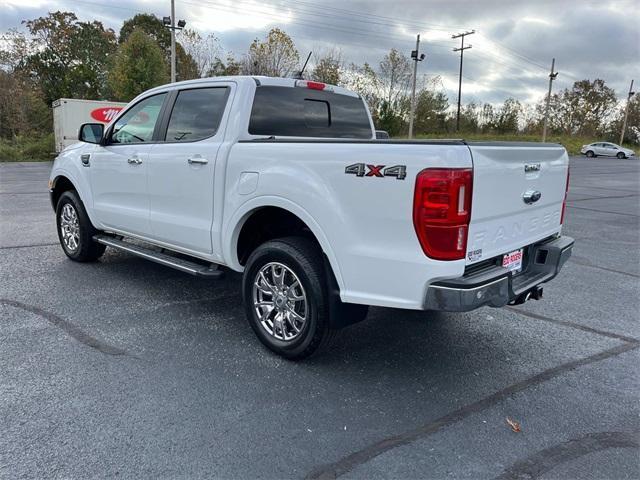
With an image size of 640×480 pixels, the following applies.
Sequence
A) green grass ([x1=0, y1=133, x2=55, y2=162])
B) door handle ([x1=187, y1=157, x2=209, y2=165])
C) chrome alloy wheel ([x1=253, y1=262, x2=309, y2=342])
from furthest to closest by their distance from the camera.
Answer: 1. green grass ([x1=0, y1=133, x2=55, y2=162])
2. door handle ([x1=187, y1=157, x2=209, y2=165])
3. chrome alloy wheel ([x1=253, y1=262, x2=309, y2=342])

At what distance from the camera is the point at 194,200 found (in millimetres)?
4273

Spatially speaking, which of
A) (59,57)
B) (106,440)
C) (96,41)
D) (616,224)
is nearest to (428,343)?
(106,440)

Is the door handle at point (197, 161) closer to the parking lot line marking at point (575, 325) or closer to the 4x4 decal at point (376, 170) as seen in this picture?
the 4x4 decal at point (376, 170)

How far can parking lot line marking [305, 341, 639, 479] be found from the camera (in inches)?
100

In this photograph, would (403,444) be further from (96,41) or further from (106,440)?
(96,41)

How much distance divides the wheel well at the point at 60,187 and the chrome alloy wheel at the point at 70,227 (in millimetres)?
298

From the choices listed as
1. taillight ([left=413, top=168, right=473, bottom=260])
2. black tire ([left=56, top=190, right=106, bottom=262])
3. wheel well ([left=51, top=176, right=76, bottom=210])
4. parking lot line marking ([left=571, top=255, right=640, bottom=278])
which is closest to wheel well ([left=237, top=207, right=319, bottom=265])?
taillight ([left=413, top=168, right=473, bottom=260])

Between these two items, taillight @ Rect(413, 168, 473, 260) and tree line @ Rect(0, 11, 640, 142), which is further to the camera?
tree line @ Rect(0, 11, 640, 142)

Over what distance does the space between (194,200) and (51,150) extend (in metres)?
29.7

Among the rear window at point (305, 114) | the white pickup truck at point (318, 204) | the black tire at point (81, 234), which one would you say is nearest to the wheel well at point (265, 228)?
the white pickup truck at point (318, 204)

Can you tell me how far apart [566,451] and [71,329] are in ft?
11.9

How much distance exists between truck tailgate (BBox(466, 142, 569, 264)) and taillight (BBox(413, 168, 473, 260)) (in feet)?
0.27

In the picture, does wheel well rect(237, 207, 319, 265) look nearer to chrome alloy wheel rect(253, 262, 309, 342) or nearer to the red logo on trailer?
chrome alloy wheel rect(253, 262, 309, 342)

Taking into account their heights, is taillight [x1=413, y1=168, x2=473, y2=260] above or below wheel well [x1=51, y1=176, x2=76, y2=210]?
above
